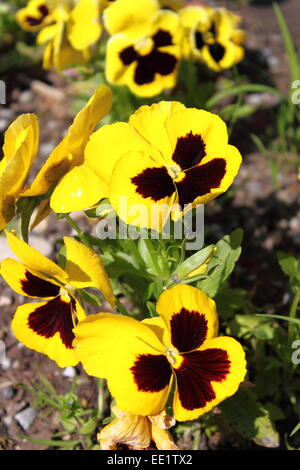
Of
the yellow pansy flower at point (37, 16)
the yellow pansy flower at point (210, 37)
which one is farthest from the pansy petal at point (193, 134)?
the yellow pansy flower at point (37, 16)

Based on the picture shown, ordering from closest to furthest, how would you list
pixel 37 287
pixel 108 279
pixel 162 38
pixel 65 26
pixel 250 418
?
pixel 108 279, pixel 37 287, pixel 250 418, pixel 162 38, pixel 65 26

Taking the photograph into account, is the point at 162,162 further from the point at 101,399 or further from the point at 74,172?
the point at 101,399

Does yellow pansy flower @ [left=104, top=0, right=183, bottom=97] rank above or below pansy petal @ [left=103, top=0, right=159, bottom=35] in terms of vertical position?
below

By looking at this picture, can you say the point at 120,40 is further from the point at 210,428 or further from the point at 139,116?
the point at 210,428

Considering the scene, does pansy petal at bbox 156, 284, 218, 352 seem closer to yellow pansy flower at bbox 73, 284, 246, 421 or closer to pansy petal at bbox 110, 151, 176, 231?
yellow pansy flower at bbox 73, 284, 246, 421

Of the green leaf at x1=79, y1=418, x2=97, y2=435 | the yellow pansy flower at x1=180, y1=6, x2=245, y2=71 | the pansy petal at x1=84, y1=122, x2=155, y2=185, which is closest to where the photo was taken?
the pansy petal at x1=84, y1=122, x2=155, y2=185

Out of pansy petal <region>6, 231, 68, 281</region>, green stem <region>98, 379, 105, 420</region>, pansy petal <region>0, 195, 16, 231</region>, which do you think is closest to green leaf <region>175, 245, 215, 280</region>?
pansy petal <region>6, 231, 68, 281</region>

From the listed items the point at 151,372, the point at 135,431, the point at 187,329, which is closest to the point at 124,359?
the point at 151,372

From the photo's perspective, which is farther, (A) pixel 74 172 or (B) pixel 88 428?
(B) pixel 88 428
